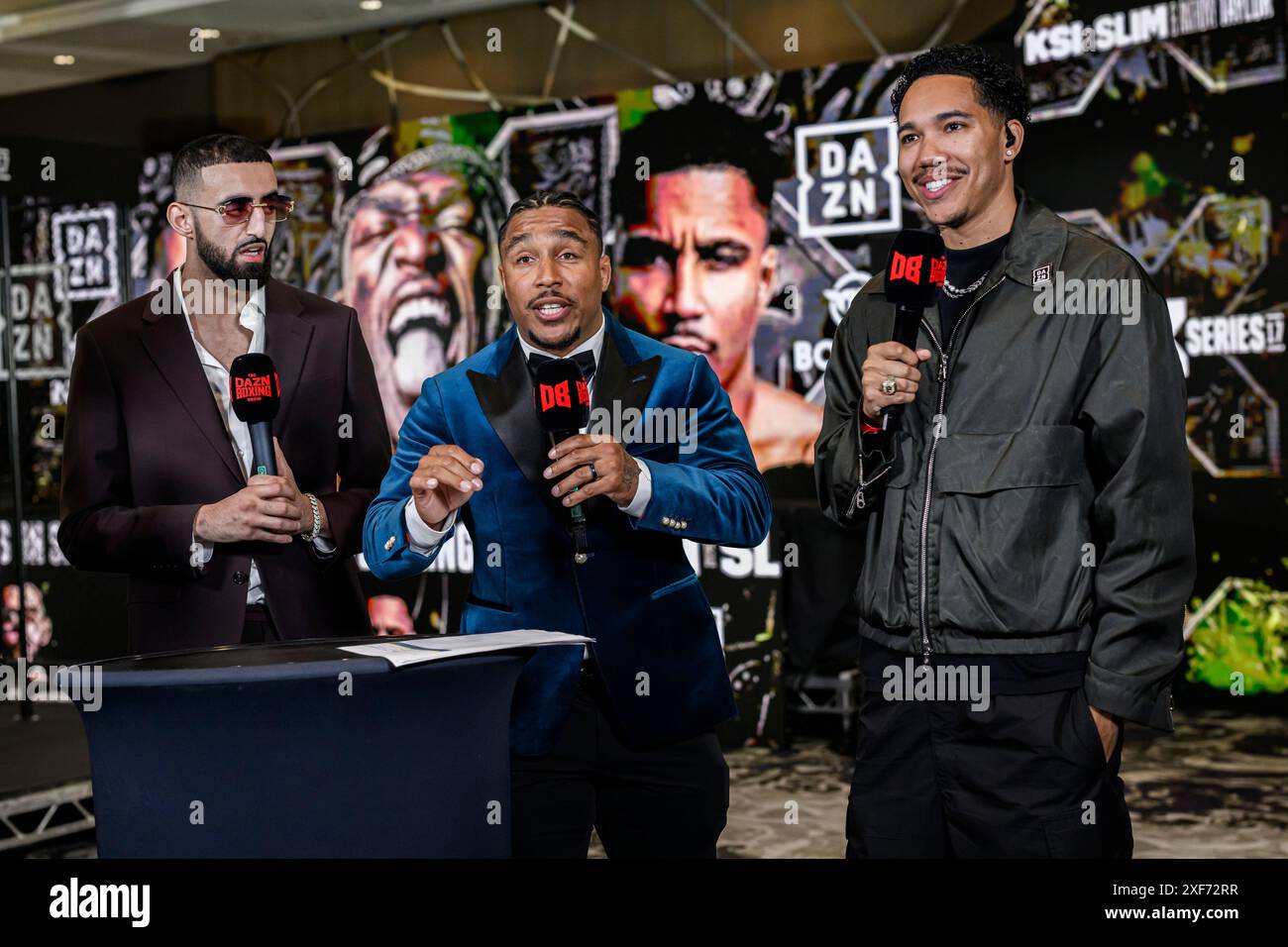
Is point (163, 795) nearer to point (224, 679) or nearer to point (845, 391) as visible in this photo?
point (224, 679)

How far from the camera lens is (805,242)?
6418mm

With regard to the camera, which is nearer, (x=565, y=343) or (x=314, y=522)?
(x=565, y=343)

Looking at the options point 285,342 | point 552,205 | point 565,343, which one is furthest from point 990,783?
point 285,342

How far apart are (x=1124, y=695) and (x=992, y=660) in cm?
19

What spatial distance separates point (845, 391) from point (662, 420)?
11.9 inches

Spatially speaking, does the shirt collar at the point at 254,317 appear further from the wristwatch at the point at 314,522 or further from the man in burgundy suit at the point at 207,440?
the wristwatch at the point at 314,522

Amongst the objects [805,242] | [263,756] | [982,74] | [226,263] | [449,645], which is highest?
[805,242]

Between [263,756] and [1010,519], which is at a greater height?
[1010,519]

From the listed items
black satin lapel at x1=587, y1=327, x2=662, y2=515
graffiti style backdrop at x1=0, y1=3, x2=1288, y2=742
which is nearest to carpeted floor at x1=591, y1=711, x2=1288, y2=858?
graffiti style backdrop at x1=0, y1=3, x2=1288, y2=742

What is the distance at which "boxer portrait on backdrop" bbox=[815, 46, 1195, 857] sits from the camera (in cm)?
194

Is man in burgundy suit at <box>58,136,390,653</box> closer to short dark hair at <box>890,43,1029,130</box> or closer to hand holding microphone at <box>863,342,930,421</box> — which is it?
hand holding microphone at <box>863,342,930,421</box>

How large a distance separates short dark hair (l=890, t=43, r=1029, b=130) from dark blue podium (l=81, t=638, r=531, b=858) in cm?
112

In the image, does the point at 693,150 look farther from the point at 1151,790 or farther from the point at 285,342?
the point at 285,342

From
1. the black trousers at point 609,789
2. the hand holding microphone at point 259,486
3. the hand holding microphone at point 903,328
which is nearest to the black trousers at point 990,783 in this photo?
the black trousers at point 609,789
